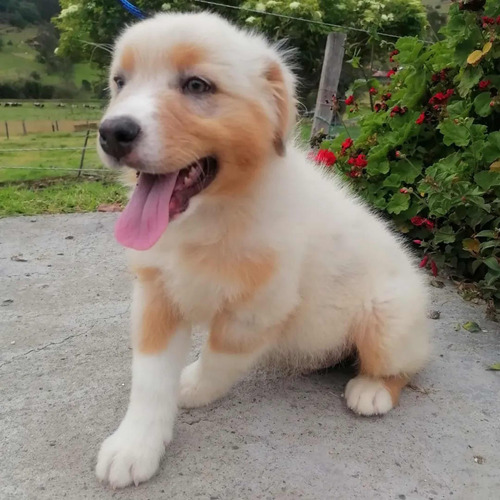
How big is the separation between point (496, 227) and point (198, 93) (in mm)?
2395

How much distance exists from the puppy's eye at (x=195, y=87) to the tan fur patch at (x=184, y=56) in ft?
0.18

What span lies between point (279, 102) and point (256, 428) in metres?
1.48

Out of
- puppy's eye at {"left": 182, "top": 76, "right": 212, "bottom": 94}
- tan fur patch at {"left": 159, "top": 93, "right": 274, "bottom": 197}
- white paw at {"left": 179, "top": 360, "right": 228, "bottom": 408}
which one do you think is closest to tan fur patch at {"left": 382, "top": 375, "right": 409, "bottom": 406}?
white paw at {"left": 179, "top": 360, "right": 228, "bottom": 408}

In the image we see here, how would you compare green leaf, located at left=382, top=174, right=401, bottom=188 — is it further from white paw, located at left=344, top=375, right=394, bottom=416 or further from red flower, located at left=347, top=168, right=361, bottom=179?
white paw, located at left=344, top=375, right=394, bottom=416

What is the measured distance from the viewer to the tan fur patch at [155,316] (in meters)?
2.48

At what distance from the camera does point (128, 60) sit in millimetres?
2217

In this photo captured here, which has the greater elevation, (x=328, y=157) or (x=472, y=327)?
(x=328, y=157)

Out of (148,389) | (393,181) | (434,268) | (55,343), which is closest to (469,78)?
(393,181)

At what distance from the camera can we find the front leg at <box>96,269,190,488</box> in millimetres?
2285

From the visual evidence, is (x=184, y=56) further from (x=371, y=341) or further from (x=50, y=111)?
(x=50, y=111)

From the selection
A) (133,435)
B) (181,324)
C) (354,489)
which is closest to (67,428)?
(133,435)

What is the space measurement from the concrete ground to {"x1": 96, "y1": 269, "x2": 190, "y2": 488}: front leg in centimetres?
9

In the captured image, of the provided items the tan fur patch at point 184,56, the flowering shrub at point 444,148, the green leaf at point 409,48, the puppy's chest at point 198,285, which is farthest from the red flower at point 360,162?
the tan fur patch at point 184,56

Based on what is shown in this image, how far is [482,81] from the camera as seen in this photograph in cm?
408
